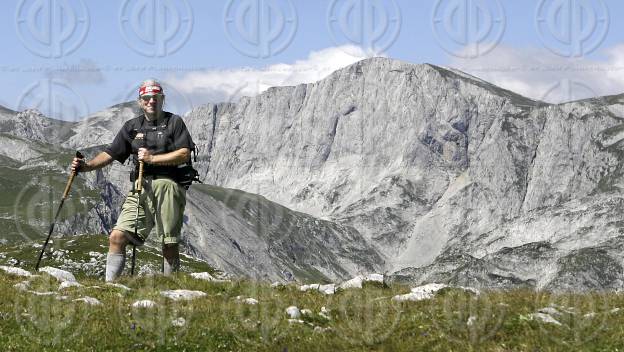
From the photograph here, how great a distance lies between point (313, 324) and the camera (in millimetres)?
12836

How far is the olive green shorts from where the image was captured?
16.8m

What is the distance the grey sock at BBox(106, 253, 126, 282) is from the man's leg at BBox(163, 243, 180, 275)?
3.41ft

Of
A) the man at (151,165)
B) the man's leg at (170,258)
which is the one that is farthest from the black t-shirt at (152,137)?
A: the man's leg at (170,258)

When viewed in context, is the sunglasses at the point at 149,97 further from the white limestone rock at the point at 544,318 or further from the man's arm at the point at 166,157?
the white limestone rock at the point at 544,318

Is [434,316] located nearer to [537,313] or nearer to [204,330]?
[537,313]

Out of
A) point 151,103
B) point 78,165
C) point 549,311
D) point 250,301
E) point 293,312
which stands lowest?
point 250,301

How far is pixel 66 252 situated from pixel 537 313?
551ft

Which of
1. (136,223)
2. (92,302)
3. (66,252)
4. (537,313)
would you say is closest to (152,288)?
(136,223)

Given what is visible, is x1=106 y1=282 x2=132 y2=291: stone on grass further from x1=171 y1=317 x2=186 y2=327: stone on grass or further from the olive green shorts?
x1=171 y1=317 x2=186 y2=327: stone on grass

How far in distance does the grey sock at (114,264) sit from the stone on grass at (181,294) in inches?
68.9

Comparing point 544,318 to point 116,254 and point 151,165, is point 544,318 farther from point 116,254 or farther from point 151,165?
point 116,254

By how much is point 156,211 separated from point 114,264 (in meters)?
1.52

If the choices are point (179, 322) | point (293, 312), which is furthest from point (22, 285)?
point (293, 312)

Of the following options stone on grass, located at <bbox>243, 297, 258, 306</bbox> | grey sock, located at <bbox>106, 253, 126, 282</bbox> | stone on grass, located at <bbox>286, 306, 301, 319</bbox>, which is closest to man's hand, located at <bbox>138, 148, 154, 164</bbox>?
grey sock, located at <bbox>106, 253, 126, 282</bbox>
